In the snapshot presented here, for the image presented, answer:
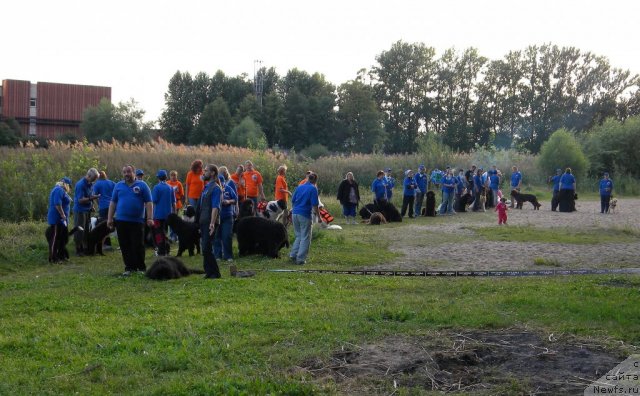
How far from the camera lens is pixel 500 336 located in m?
7.34

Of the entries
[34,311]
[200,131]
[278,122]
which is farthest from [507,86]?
[34,311]

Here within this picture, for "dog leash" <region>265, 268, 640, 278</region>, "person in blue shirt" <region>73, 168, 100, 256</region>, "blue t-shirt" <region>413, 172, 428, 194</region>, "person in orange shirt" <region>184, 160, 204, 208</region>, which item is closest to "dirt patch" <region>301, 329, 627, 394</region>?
"dog leash" <region>265, 268, 640, 278</region>

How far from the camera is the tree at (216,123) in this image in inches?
2982

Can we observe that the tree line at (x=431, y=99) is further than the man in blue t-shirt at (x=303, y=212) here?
Yes

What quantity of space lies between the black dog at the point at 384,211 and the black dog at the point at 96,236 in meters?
11.6

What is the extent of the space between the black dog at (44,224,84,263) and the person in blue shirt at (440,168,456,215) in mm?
17521

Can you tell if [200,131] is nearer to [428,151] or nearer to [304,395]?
[428,151]

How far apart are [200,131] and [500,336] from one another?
72368mm

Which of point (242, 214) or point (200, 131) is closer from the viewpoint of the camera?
point (242, 214)

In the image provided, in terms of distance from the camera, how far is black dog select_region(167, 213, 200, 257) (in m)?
15.4

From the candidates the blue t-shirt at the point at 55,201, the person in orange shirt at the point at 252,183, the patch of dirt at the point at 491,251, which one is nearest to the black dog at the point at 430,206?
the patch of dirt at the point at 491,251

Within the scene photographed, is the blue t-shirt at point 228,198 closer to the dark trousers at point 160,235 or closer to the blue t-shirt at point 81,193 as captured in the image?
the dark trousers at point 160,235

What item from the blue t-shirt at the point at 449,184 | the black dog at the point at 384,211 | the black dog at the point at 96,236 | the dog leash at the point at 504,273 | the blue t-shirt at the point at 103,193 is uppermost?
the blue t-shirt at the point at 449,184

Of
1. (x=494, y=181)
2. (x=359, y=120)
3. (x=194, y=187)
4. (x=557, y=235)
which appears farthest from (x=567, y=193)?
(x=359, y=120)
